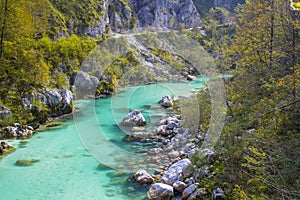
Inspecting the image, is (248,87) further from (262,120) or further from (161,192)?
(161,192)

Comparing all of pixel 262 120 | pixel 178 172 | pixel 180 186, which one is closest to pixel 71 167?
pixel 178 172

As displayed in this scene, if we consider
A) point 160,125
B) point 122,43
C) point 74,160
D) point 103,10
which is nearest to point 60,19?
point 122,43

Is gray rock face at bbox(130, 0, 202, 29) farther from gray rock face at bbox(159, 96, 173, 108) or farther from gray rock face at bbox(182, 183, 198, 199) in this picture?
gray rock face at bbox(182, 183, 198, 199)

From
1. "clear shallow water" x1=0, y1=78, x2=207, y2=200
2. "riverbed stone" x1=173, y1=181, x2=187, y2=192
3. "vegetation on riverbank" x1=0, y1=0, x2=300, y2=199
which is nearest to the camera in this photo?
"vegetation on riverbank" x1=0, y1=0, x2=300, y2=199

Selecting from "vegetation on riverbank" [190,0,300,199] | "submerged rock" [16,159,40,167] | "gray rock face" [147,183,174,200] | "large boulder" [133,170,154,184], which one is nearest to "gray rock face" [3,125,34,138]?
"submerged rock" [16,159,40,167]

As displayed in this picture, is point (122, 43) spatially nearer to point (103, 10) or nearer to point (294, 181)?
point (103, 10)

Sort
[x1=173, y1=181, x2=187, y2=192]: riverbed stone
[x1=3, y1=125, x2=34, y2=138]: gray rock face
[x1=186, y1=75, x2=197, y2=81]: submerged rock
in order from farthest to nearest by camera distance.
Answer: [x1=186, y1=75, x2=197, y2=81]: submerged rock
[x1=3, y1=125, x2=34, y2=138]: gray rock face
[x1=173, y1=181, x2=187, y2=192]: riverbed stone
